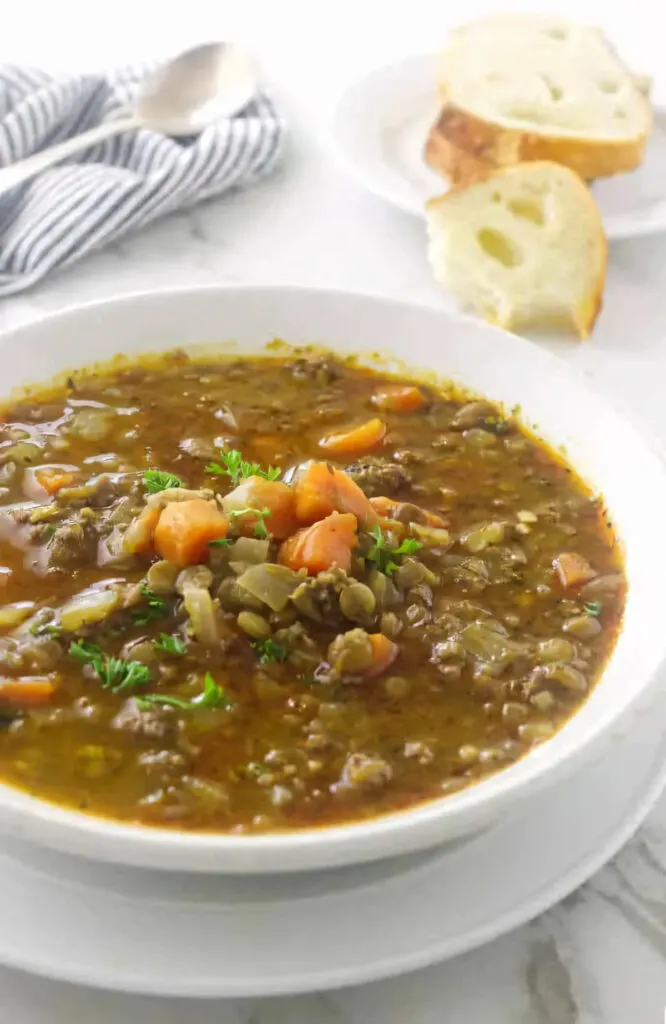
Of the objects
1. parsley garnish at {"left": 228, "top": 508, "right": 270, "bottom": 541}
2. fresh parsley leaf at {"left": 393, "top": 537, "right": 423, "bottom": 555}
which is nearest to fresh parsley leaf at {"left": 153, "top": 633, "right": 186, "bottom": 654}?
parsley garnish at {"left": 228, "top": 508, "right": 270, "bottom": 541}

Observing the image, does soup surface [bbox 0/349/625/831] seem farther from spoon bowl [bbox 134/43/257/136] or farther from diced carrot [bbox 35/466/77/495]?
spoon bowl [bbox 134/43/257/136]

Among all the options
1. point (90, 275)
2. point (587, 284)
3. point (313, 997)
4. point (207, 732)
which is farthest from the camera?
point (90, 275)

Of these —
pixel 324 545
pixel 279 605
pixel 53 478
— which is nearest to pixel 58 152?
pixel 53 478

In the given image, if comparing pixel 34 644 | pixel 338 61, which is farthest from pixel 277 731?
pixel 338 61

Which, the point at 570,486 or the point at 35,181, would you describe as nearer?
the point at 570,486

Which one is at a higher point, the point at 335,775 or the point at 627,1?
the point at 335,775

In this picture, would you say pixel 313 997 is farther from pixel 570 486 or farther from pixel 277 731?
pixel 570 486
